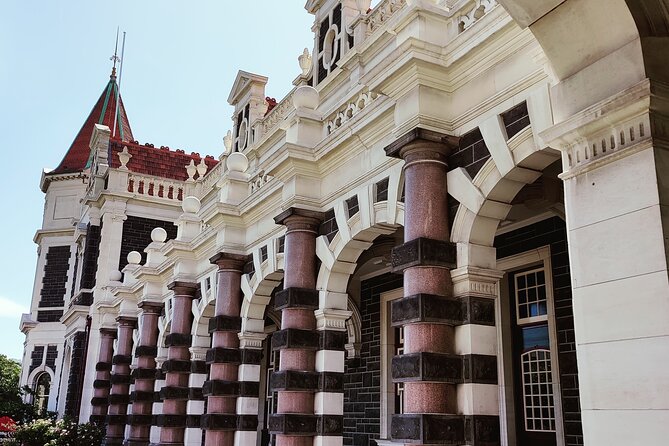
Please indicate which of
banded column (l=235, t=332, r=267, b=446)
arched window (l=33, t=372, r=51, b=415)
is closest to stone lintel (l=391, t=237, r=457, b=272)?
banded column (l=235, t=332, r=267, b=446)

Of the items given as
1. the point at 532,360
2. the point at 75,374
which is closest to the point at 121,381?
the point at 75,374

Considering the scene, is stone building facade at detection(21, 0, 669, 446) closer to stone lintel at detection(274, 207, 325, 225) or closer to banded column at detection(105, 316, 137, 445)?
stone lintel at detection(274, 207, 325, 225)

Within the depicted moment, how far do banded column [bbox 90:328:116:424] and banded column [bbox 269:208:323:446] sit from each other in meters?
13.8

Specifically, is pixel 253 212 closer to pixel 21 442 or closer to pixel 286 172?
pixel 286 172

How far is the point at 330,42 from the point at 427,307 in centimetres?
877

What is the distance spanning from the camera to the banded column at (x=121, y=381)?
2098cm

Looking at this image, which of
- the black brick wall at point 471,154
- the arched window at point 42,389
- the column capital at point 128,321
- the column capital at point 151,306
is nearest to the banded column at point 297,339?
the black brick wall at point 471,154

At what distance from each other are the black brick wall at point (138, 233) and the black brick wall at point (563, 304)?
16.5 m

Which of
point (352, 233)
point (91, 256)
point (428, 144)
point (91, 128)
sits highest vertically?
point (91, 128)

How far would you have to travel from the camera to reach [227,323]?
1347 cm

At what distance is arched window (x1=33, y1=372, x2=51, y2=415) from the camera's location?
30.7 metres

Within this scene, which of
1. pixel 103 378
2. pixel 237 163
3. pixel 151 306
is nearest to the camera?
pixel 237 163

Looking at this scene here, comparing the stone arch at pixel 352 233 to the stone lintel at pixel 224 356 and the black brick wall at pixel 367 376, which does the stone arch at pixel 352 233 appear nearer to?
the stone lintel at pixel 224 356

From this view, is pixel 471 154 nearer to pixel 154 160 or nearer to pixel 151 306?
pixel 151 306
